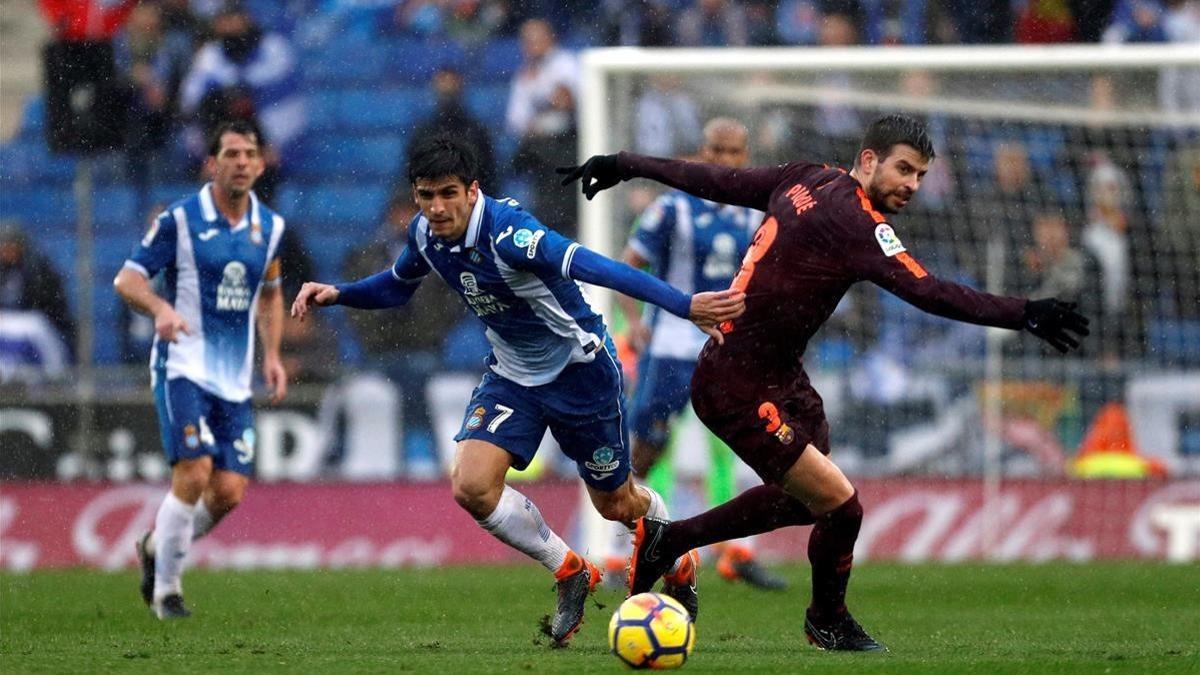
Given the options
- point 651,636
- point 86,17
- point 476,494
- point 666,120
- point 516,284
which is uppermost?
point 86,17

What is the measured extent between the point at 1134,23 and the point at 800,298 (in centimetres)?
1082

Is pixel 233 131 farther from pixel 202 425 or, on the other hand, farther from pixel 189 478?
pixel 189 478

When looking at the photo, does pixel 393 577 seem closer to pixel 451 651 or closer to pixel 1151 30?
pixel 451 651

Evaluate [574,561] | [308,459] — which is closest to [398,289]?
[574,561]

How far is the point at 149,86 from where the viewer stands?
16.4 metres

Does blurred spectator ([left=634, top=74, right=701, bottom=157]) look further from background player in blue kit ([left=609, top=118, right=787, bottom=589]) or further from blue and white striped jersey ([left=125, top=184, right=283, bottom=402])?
blue and white striped jersey ([left=125, top=184, right=283, bottom=402])

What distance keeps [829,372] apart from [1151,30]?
539 centimetres

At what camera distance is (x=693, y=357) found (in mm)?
10719

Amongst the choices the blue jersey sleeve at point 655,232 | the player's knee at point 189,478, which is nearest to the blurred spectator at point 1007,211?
the blue jersey sleeve at point 655,232

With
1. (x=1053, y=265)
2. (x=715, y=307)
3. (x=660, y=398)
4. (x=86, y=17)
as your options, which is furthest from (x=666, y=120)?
(x=86, y=17)

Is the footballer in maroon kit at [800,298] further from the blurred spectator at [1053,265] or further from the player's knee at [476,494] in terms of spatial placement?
the blurred spectator at [1053,265]

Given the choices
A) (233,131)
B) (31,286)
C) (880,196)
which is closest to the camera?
(880,196)

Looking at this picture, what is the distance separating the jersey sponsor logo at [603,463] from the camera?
768 centimetres

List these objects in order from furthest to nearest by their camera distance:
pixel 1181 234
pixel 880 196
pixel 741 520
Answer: pixel 1181 234, pixel 741 520, pixel 880 196
